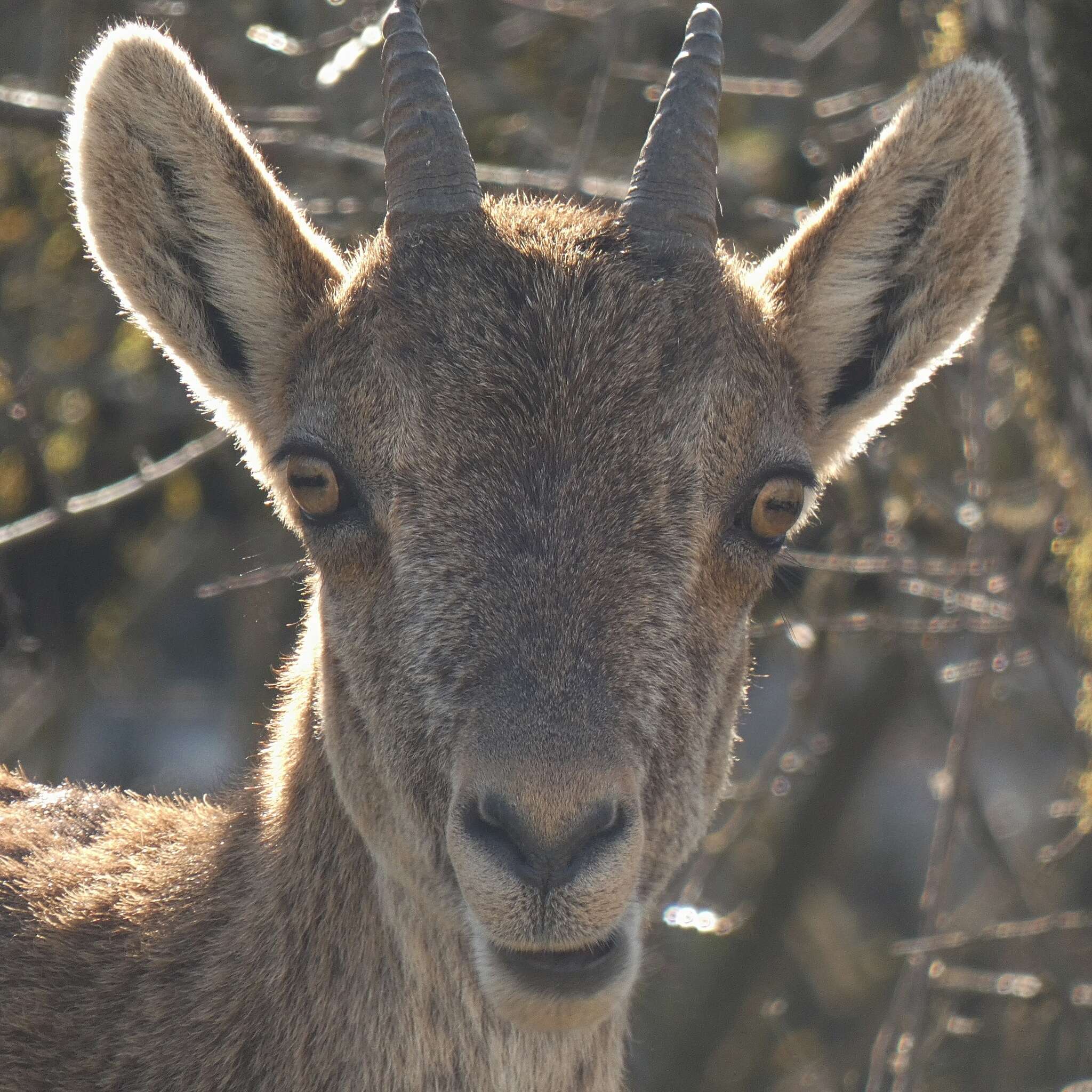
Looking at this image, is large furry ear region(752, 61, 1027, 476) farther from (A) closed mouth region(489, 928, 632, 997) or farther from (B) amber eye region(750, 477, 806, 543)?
(A) closed mouth region(489, 928, 632, 997)

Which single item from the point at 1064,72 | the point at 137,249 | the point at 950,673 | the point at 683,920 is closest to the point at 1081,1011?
the point at 950,673

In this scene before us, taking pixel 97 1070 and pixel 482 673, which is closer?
pixel 482 673

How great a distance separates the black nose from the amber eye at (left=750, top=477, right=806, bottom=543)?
1255 mm

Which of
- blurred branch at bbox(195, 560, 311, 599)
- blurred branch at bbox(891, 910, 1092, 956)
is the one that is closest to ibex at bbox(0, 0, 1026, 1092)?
blurred branch at bbox(195, 560, 311, 599)

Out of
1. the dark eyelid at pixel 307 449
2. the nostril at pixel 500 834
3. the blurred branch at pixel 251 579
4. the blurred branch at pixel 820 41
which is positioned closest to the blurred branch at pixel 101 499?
the blurred branch at pixel 251 579

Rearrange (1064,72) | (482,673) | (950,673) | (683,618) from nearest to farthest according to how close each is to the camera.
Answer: (482,673), (683,618), (1064,72), (950,673)

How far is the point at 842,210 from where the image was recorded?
4.82m

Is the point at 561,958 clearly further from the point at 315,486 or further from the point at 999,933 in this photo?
the point at 999,933

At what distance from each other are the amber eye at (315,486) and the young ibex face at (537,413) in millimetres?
11

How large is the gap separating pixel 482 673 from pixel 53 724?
7839 mm

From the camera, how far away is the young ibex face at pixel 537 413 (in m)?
3.69

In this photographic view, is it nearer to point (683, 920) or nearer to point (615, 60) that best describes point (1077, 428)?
point (683, 920)

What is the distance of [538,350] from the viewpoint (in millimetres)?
4328

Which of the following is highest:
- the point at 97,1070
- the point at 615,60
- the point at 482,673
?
the point at 615,60
